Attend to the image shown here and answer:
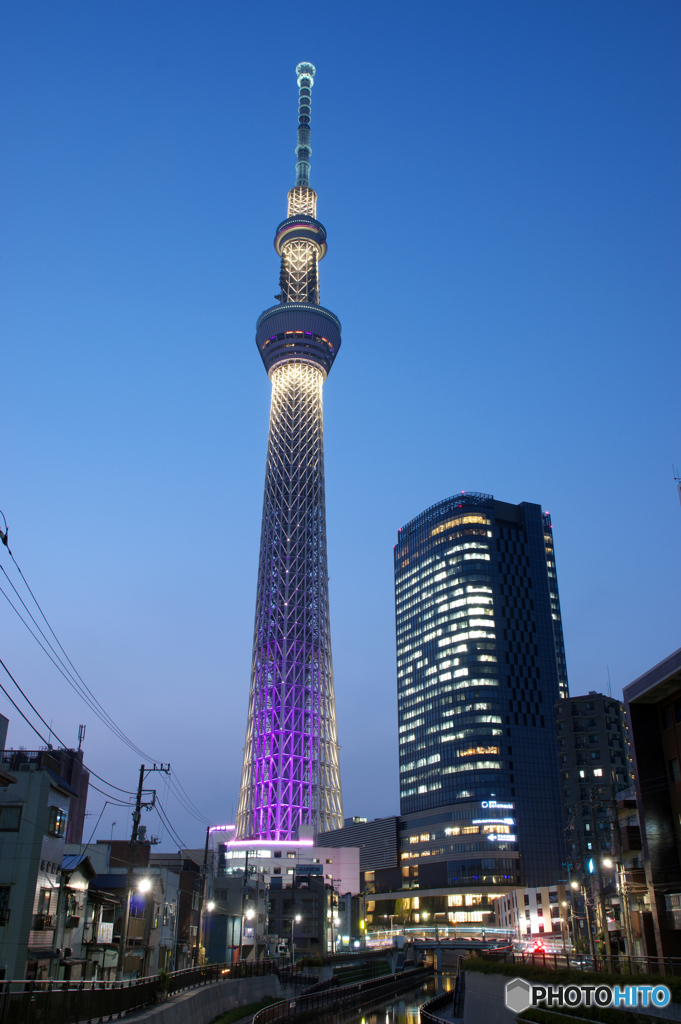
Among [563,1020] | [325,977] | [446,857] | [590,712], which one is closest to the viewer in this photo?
[563,1020]

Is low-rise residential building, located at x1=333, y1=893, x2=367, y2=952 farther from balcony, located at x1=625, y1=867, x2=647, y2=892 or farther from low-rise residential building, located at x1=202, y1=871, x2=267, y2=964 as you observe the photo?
balcony, located at x1=625, y1=867, x2=647, y2=892

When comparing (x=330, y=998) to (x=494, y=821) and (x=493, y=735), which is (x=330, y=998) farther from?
(x=493, y=735)

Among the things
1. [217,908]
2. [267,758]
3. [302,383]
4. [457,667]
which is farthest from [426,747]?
[217,908]

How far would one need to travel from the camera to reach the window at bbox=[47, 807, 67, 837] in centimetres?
4666

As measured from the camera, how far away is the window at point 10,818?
44.7 meters

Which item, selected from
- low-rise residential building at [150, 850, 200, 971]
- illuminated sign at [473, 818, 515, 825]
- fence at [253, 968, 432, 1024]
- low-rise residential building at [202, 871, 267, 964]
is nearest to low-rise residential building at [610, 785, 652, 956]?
fence at [253, 968, 432, 1024]

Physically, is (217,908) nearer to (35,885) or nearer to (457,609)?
(35,885)

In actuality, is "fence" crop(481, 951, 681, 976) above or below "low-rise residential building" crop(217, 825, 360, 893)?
below

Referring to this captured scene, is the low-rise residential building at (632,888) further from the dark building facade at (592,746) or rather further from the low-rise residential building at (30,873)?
the dark building facade at (592,746)

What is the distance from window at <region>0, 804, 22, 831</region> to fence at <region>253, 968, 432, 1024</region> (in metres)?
16.9

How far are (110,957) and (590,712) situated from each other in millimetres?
106966

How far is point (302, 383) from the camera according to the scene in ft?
602

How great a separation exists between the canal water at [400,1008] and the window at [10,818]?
3424cm

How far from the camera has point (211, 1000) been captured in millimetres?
47062
